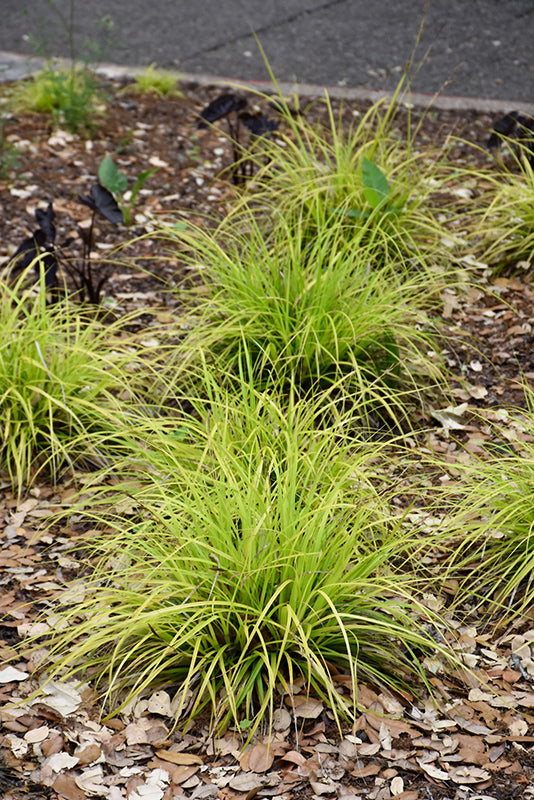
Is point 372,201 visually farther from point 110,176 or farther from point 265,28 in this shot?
point 265,28

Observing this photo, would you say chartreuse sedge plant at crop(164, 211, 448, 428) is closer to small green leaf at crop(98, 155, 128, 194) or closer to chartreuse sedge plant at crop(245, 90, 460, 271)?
chartreuse sedge plant at crop(245, 90, 460, 271)

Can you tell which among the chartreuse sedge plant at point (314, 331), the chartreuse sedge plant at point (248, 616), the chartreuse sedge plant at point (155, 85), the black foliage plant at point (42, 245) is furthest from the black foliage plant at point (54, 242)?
the chartreuse sedge plant at point (155, 85)

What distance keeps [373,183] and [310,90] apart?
260 cm

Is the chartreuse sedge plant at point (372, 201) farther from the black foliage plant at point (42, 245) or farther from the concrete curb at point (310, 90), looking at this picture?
the concrete curb at point (310, 90)

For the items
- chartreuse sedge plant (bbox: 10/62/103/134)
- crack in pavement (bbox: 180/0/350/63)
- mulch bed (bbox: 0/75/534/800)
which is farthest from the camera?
crack in pavement (bbox: 180/0/350/63)

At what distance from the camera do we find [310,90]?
6008 millimetres

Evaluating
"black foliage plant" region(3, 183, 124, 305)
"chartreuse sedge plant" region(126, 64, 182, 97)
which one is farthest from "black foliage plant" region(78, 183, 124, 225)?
"chartreuse sedge plant" region(126, 64, 182, 97)

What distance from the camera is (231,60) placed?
6.66 meters

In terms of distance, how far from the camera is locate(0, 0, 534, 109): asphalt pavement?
6316 mm

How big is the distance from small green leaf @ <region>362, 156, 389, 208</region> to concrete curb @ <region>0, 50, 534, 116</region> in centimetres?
216

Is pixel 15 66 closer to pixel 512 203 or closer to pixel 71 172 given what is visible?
pixel 71 172

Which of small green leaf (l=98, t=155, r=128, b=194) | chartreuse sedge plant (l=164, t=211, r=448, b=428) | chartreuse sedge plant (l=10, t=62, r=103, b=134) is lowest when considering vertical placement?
chartreuse sedge plant (l=164, t=211, r=448, b=428)

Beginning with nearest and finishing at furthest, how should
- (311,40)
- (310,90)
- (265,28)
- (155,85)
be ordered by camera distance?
(155,85) < (310,90) < (311,40) < (265,28)

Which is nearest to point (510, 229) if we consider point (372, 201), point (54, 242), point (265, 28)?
point (372, 201)
